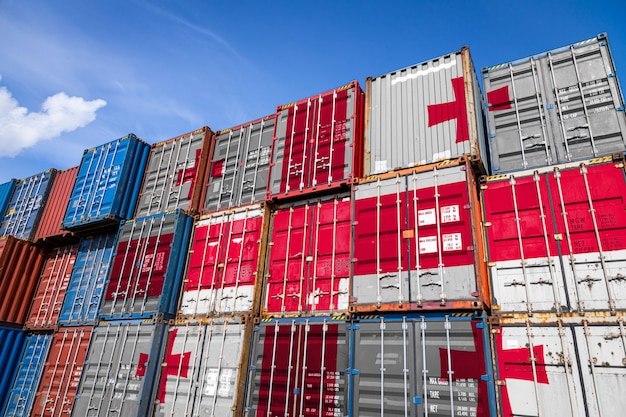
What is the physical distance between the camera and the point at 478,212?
380 inches

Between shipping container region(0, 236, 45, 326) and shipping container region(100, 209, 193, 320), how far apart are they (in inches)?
209

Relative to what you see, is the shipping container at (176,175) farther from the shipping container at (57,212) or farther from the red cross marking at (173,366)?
the red cross marking at (173,366)

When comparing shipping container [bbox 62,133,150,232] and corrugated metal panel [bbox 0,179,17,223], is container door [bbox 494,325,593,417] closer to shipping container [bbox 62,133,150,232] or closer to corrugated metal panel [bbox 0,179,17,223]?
shipping container [bbox 62,133,150,232]

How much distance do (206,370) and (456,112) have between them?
9.33 m

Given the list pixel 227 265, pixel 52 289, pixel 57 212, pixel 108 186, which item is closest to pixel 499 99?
pixel 227 265

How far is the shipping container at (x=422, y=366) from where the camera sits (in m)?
7.86

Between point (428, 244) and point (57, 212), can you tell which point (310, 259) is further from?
point (57, 212)

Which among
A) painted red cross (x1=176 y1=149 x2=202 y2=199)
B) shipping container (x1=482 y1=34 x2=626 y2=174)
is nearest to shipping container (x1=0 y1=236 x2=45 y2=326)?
painted red cross (x1=176 y1=149 x2=202 y2=199)

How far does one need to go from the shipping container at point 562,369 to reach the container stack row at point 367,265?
32 mm

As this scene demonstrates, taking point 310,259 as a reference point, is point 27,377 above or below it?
below

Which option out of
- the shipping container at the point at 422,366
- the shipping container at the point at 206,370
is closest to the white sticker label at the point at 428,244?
the shipping container at the point at 422,366

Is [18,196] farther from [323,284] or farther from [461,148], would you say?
[461,148]

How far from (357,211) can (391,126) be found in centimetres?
278

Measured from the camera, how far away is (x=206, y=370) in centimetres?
1100
